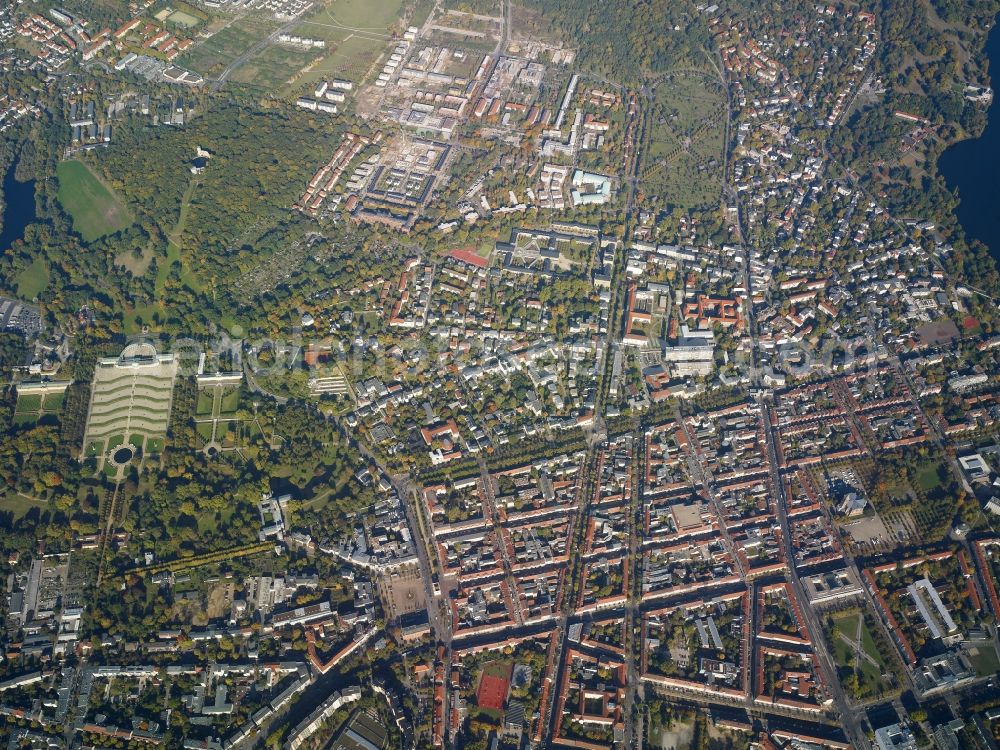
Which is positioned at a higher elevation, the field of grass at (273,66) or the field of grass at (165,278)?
the field of grass at (273,66)

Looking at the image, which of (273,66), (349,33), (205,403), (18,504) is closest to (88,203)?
(273,66)

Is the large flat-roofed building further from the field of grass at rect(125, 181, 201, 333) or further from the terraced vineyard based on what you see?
the field of grass at rect(125, 181, 201, 333)

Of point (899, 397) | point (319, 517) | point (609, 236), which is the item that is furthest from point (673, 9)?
point (319, 517)

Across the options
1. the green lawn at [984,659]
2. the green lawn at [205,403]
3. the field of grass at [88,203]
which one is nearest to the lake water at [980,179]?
the green lawn at [984,659]

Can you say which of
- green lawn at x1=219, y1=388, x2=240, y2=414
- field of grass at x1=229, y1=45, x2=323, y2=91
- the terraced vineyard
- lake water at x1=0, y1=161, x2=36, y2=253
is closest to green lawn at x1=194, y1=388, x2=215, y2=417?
green lawn at x1=219, y1=388, x2=240, y2=414

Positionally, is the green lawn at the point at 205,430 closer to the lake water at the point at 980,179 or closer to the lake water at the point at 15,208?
the lake water at the point at 15,208

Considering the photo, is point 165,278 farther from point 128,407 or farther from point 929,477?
point 929,477

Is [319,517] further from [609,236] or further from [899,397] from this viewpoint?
[899,397]
